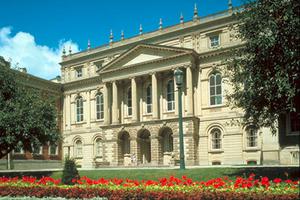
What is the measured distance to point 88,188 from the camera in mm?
15586

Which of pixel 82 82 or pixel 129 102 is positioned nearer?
pixel 129 102

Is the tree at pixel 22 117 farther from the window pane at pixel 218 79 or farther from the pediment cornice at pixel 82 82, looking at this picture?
the pediment cornice at pixel 82 82

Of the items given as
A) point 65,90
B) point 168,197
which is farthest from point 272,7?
point 65,90

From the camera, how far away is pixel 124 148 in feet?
157

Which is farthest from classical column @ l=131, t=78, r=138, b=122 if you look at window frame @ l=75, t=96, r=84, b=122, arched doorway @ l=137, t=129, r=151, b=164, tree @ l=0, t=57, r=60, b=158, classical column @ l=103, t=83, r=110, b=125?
tree @ l=0, t=57, r=60, b=158

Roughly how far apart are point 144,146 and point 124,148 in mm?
2892

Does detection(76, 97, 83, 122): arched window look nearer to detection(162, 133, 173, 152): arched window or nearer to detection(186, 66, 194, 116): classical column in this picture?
detection(162, 133, 173, 152): arched window

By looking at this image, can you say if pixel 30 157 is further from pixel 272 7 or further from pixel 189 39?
pixel 272 7

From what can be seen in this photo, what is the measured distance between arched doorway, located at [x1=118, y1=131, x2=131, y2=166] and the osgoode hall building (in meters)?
0.12

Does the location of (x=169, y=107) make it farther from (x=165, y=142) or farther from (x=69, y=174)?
(x=69, y=174)

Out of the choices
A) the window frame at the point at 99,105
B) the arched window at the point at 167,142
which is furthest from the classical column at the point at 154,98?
the window frame at the point at 99,105

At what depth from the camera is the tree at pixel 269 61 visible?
19156 mm

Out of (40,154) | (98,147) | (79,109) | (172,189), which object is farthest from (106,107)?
(172,189)

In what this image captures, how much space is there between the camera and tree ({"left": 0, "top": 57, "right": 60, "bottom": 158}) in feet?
94.4
